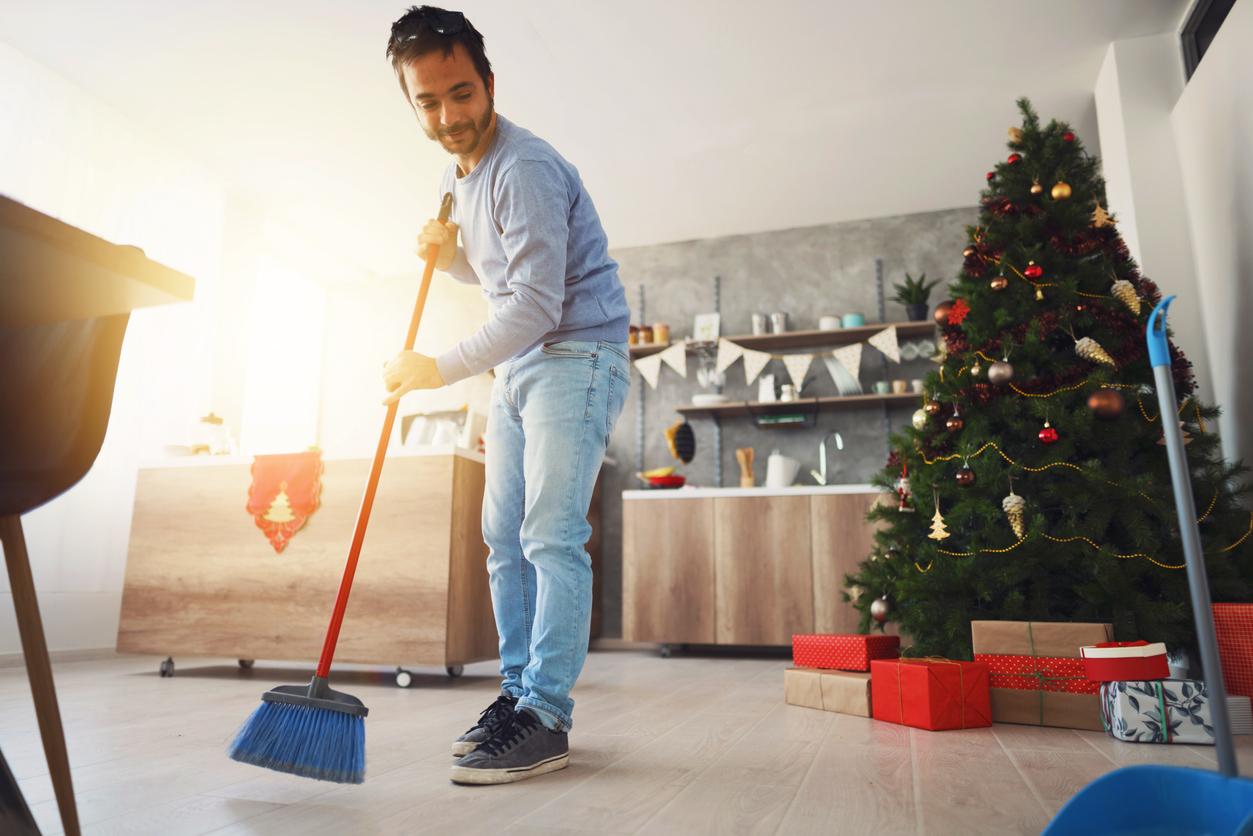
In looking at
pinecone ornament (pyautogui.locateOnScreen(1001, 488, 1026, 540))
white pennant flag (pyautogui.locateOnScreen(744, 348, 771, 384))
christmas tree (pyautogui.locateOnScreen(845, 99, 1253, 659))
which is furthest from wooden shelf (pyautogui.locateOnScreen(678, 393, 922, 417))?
pinecone ornament (pyautogui.locateOnScreen(1001, 488, 1026, 540))

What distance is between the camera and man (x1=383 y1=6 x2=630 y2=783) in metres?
1.27

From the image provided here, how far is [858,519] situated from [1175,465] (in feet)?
9.43

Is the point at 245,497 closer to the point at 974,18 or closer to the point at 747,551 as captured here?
the point at 747,551

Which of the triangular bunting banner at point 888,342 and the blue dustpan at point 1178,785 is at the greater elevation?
the triangular bunting banner at point 888,342

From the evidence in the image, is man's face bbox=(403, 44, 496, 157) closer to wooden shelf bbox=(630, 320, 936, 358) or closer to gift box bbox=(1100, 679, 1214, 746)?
gift box bbox=(1100, 679, 1214, 746)

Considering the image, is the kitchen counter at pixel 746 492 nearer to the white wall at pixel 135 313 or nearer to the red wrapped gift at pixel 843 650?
the red wrapped gift at pixel 843 650

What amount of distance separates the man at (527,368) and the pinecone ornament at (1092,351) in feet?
4.56

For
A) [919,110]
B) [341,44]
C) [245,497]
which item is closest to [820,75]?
[919,110]

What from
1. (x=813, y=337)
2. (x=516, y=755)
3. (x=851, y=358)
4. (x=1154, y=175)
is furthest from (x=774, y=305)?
(x=516, y=755)

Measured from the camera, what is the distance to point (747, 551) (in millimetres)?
3584

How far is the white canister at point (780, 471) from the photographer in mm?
3977

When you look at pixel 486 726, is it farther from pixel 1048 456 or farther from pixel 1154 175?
pixel 1154 175

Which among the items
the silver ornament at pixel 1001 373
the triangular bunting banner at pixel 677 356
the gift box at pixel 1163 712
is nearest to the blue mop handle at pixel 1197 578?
the gift box at pixel 1163 712

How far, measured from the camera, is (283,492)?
2.68 metres
